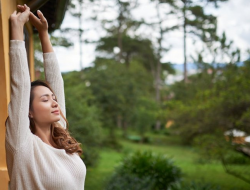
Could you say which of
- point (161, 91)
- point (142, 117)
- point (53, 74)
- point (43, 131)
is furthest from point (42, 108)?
point (161, 91)

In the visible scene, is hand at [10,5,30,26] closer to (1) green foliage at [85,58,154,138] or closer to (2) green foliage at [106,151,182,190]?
(2) green foliage at [106,151,182,190]

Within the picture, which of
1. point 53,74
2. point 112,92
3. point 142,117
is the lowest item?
point 142,117

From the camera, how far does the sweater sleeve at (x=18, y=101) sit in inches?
60.5

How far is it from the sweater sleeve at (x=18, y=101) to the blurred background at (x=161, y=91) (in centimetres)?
74

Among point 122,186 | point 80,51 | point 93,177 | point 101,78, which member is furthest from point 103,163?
point 80,51

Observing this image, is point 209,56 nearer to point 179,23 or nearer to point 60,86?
point 60,86

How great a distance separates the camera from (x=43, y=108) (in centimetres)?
169

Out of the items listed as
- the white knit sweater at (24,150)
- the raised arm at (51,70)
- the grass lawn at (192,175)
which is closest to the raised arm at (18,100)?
the white knit sweater at (24,150)

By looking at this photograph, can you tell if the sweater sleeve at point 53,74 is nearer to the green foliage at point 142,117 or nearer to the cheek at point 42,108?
the cheek at point 42,108

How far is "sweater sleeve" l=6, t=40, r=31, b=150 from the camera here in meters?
1.54

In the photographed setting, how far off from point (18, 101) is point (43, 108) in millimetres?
162

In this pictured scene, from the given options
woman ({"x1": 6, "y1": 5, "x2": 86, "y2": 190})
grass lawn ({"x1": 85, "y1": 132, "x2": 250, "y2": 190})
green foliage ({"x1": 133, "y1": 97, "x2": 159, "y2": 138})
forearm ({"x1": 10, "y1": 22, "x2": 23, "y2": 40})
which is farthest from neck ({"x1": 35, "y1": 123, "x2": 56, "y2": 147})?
green foliage ({"x1": 133, "y1": 97, "x2": 159, "y2": 138})

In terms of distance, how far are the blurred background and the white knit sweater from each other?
65cm

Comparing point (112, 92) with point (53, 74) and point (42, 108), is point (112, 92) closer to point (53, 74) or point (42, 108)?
point (53, 74)
